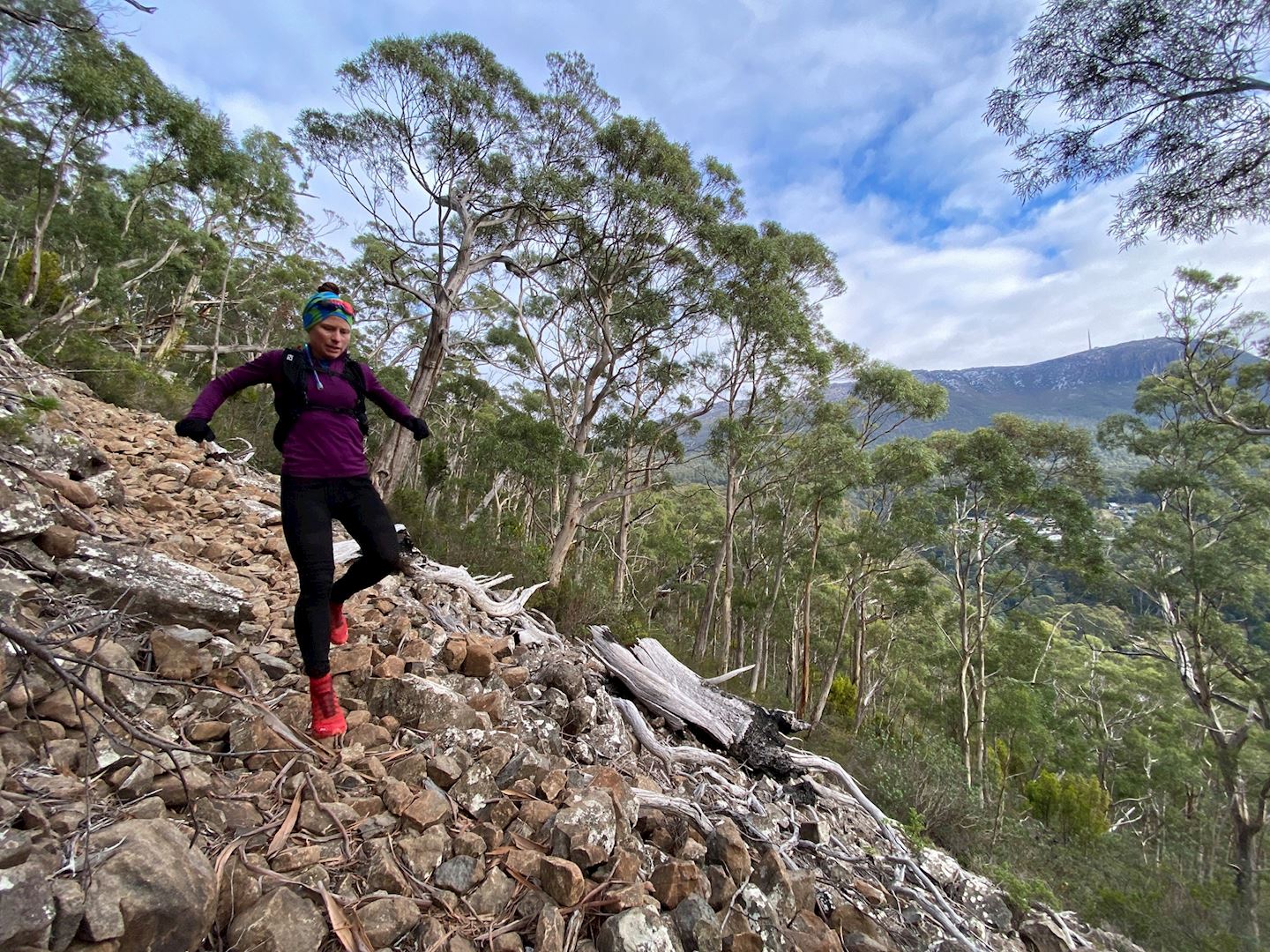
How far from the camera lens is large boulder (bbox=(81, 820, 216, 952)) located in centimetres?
105

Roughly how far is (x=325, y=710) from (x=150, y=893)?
2.73 ft

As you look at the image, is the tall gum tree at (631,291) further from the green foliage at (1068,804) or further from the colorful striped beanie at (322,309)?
the green foliage at (1068,804)

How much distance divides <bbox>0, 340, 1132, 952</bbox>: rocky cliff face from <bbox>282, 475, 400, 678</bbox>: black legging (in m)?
0.29

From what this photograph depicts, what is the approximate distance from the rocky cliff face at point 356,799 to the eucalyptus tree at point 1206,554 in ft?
40.5

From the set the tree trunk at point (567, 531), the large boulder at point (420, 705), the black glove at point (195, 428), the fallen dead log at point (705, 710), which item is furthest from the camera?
the tree trunk at point (567, 531)

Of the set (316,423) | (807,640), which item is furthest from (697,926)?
(807,640)

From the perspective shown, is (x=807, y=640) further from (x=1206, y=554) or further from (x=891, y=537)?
(x=1206, y=554)

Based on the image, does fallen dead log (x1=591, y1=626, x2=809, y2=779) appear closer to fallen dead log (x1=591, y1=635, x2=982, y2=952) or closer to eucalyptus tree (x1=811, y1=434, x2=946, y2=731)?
fallen dead log (x1=591, y1=635, x2=982, y2=952)

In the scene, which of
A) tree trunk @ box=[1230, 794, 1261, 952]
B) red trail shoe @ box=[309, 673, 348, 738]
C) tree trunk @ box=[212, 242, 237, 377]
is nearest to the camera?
red trail shoe @ box=[309, 673, 348, 738]

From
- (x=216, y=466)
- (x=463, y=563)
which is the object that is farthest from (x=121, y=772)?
(x=463, y=563)

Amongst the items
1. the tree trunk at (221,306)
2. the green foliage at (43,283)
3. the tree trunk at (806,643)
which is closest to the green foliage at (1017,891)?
the tree trunk at (806,643)

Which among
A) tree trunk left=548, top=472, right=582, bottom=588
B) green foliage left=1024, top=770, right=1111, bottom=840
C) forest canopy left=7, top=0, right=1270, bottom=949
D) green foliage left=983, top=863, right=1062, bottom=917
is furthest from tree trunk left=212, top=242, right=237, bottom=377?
green foliage left=1024, top=770, right=1111, bottom=840

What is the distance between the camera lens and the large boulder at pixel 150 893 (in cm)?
105

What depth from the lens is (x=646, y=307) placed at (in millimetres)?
10156
